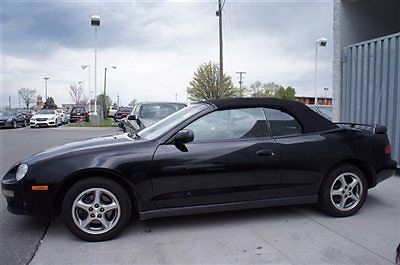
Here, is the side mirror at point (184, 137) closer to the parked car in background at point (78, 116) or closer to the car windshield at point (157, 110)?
the car windshield at point (157, 110)

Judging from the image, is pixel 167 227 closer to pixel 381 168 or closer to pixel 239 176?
pixel 239 176

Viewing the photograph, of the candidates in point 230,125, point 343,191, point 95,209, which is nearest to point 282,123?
point 230,125

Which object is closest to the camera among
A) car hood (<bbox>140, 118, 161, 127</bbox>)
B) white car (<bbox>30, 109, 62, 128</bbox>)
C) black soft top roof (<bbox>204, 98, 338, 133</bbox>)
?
black soft top roof (<bbox>204, 98, 338, 133</bbox>)

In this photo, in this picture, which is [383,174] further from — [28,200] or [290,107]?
[28,200]

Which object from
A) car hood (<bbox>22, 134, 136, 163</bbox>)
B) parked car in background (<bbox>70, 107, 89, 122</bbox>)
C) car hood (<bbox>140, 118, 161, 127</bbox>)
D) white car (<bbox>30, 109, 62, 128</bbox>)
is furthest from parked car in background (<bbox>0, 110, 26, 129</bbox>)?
car hood (<bbox>22, 134, 136, 163</bbox>)

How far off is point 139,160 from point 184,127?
2.10 ft

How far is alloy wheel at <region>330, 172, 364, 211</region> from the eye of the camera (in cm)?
407

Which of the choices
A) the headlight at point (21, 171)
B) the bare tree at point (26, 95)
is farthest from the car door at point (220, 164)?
the bare tree at point (26, 95)

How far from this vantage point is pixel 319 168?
3977mm

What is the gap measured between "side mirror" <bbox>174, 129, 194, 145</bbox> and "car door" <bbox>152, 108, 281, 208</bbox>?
3.6 inches

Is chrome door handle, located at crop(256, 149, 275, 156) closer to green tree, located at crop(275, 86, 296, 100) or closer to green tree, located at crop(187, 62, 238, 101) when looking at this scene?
green tree, located at crop(187, 62, 238, 101)

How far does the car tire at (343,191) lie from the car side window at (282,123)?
0.71 metres

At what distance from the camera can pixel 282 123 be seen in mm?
4043

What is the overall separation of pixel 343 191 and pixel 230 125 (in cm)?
167
